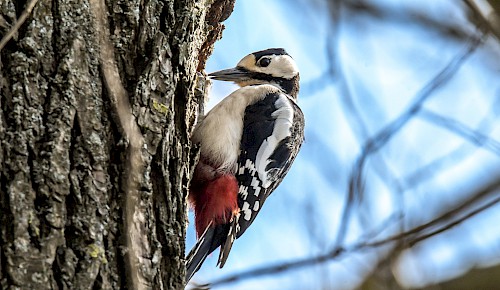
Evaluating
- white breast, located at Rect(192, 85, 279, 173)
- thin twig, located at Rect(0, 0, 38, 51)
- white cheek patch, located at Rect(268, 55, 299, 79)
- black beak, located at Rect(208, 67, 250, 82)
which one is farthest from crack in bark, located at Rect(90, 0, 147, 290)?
white cheek patch, located at Rect(268, 55, 299, 79)

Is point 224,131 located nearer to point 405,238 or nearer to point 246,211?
point 246,211

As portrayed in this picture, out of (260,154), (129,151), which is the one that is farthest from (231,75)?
(129,151)

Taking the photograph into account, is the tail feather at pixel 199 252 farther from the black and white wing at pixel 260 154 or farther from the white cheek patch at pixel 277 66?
the white cheek patch at pixel 277 66

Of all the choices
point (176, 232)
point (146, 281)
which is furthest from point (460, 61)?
point (146, 281)

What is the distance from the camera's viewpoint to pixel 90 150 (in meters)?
1.65

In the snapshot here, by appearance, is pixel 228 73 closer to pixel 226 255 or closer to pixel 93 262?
pixel 226 255

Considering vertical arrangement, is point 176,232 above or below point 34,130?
below

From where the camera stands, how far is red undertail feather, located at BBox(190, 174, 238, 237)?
285 centimetres

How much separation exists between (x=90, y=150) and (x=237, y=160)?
55.1 inches

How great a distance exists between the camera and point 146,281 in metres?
1.67

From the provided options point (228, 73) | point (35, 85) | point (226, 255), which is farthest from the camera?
point (228, 73)

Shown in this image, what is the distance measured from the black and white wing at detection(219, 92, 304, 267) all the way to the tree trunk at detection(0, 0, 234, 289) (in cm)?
100

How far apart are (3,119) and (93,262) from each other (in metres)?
0.39

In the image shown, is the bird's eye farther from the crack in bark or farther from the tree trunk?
the crack in bark
